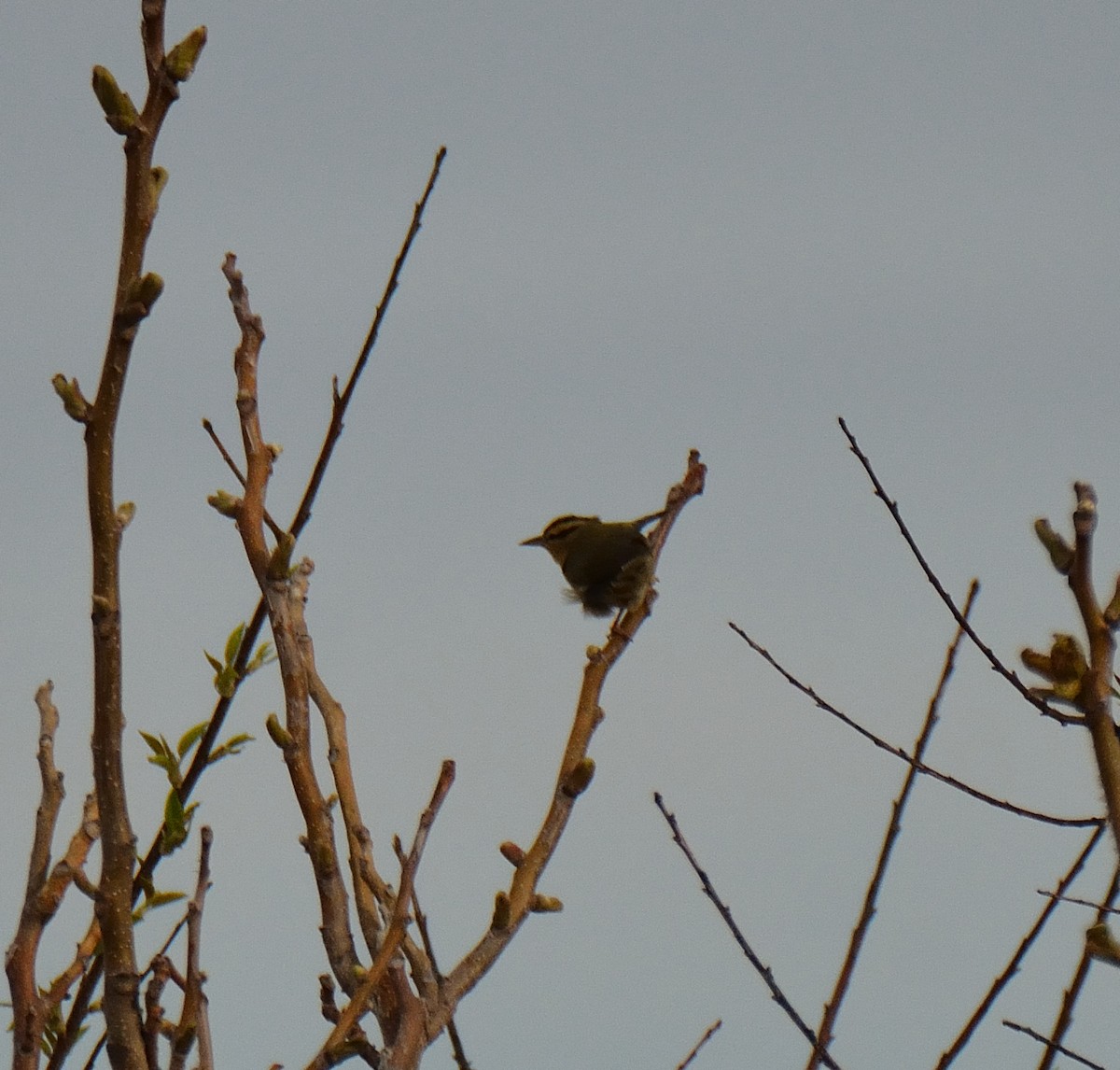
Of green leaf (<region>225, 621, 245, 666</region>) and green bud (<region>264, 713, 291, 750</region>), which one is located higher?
green leaf (<region>225, 621, 245, 666</region>)

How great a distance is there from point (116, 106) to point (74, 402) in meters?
0.45

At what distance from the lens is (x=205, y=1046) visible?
78.5 inches

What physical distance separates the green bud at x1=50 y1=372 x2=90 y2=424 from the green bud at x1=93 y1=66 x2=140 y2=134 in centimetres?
39

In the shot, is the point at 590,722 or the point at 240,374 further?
the point at 240,374

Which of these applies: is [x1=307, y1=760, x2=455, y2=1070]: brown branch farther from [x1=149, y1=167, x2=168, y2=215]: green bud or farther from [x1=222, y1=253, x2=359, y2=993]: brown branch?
[x1=149, y1=167, x2=168, y2=215]: green bud

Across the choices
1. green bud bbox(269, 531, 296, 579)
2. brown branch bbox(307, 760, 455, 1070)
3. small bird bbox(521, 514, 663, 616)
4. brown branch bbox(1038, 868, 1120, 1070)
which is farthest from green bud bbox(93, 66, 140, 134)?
small bird bbox(521, 514, 663, 616)

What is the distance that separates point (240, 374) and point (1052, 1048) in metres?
2.14

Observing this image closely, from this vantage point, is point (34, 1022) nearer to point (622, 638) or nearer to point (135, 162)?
point (622, 638)

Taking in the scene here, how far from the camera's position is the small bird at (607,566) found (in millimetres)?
8281

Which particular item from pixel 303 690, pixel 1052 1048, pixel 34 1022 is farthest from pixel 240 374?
pixel 1052 1048

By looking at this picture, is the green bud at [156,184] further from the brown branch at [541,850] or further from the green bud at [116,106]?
the brown branch at [541,850]

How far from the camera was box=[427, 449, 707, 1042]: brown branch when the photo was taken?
2.26 metres

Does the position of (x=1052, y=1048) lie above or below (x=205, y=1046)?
above

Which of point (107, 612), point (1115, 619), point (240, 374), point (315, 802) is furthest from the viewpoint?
point (240, 374)
